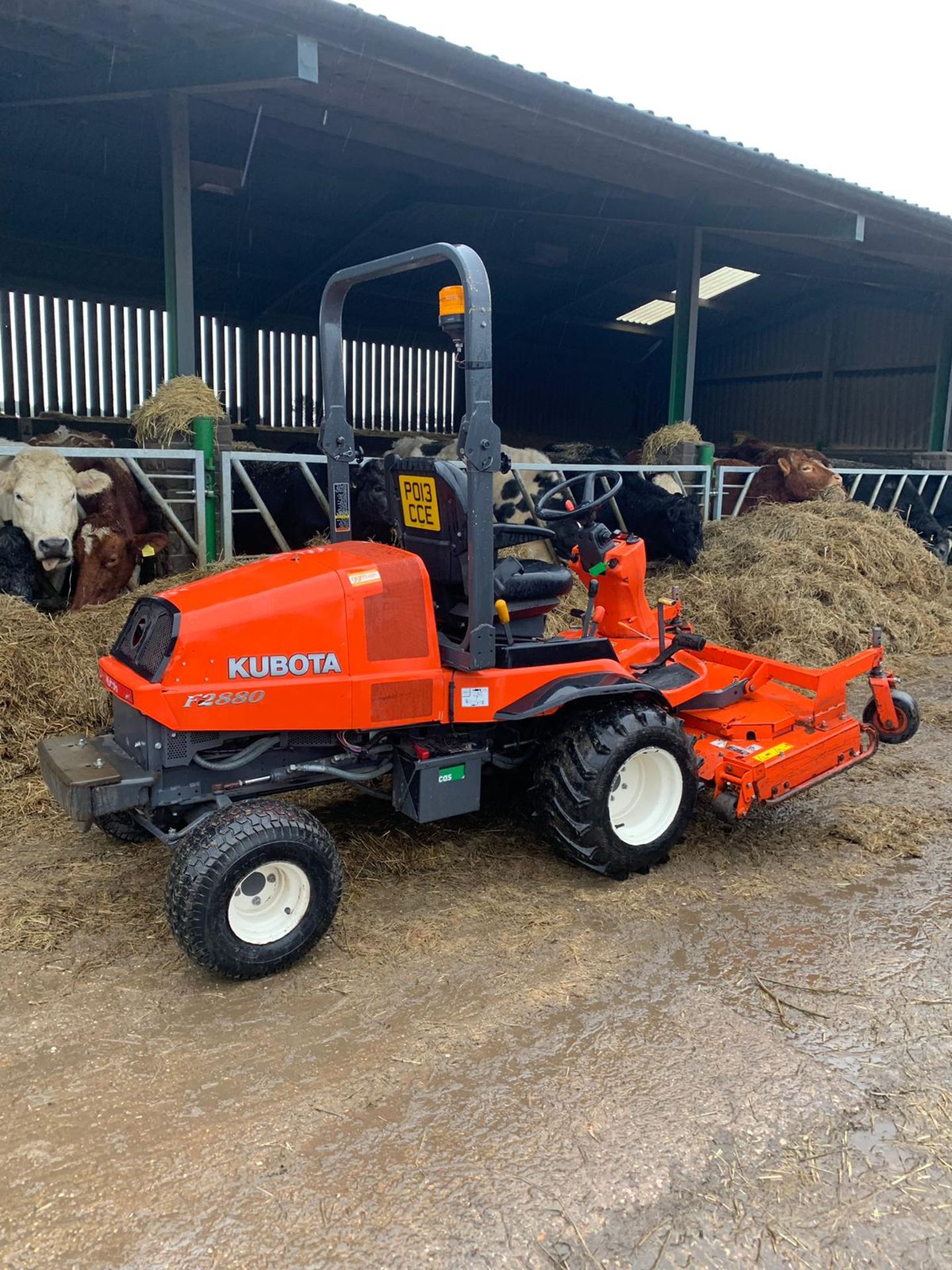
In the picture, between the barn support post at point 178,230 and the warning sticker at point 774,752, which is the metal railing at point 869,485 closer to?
the barn support post at point 178,230

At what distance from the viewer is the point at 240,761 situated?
3082 mm

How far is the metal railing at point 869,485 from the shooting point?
33.4 feet

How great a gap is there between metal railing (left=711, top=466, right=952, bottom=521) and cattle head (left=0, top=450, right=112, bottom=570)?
635cm

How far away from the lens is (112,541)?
609cm

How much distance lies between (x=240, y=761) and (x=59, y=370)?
12994 millimetres

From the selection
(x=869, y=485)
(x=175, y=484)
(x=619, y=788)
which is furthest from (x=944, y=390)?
(x=619, y=788)

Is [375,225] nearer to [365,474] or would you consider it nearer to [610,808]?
[365,474]

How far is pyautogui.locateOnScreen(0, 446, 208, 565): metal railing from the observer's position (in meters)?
6.20

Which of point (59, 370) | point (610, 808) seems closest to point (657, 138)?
point (610, 808)

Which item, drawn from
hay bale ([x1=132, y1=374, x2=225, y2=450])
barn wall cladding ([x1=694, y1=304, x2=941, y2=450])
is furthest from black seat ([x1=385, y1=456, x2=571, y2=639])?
barn wall cladding ([x1=694, y1=304, x2=941, y2=450])

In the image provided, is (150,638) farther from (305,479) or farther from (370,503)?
(305,479)

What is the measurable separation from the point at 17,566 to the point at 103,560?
51 cm

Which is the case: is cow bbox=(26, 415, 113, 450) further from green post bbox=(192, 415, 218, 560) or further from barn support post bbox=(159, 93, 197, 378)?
green post bbox=(192, 415, 218, 560)

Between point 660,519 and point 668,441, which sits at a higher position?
point 668,441
